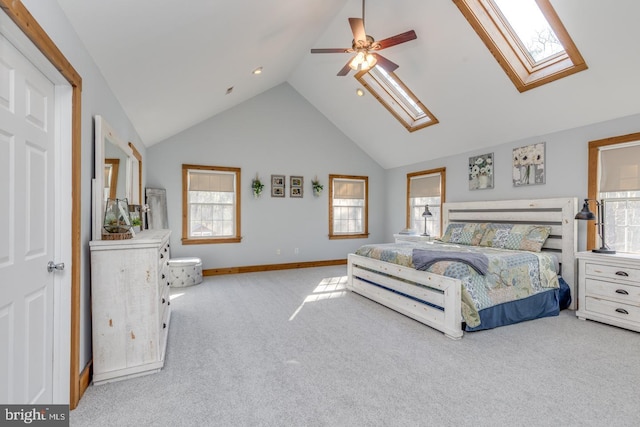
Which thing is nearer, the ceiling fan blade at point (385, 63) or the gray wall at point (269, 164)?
the ceiling fan blade at point (385, 63)

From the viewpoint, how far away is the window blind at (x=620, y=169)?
11.8ft

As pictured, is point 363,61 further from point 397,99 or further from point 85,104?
point 85,104

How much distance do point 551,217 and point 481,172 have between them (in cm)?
134

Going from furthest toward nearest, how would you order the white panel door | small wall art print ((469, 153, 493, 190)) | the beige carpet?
small wall art print ((469, 153, 493, 190)) < the beige carpet < the white panel door

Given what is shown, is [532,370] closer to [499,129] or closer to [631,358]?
[631,358]

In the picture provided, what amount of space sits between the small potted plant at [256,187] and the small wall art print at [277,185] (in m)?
0.25

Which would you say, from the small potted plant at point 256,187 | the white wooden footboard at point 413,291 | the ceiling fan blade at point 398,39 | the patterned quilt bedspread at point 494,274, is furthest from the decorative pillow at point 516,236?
the small potted plant at point 256,187

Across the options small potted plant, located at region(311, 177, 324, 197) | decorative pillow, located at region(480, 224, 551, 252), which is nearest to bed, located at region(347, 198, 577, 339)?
decorative pillow, located at region(480, 224, 551, 252)

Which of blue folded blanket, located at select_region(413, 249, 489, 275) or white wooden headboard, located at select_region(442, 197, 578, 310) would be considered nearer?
blue folded blanket, located at select_region(413, 249, 489, 275)

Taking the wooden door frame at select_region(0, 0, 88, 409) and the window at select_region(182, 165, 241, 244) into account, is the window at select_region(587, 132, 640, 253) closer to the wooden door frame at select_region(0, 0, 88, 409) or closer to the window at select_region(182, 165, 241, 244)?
the wooden door frame at select_region(0, 0, 88, 409)

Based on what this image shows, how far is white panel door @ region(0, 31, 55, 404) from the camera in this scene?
147 centimetres

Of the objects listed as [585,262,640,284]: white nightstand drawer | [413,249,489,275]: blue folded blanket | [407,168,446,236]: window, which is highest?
[407,168,446,236]: window

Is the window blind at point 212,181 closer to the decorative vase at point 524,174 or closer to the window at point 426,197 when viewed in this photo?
the window at point 426,197
